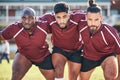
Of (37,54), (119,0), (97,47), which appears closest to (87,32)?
(97,47)

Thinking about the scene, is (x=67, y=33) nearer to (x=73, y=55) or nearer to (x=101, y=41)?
(x=73, y=55)

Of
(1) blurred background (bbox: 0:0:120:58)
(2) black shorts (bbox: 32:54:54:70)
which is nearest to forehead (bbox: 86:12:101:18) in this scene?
(2) black shorts (bbox: 32:54:54:70)

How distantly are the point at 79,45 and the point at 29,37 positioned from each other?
115 cm

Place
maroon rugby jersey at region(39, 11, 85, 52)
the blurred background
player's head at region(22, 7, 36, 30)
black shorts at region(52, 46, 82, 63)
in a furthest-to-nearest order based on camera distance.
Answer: the blurred background
black shorts at region(52, 46, 82, 63)
maroon rugby jersey at region(39, 11, 85, 52)
player's head at region(22, 7, 36, 30)

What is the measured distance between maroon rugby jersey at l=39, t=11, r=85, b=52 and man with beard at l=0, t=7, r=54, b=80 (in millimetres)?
205

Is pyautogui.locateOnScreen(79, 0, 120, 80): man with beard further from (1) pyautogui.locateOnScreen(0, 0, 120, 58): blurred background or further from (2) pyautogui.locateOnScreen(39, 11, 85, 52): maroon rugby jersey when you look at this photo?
(1) pyautogui.locateOnScreen(0, 0, 120, 58): blurred background

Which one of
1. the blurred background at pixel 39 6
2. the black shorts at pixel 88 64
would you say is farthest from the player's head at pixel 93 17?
the blurred background at pixel 39 6

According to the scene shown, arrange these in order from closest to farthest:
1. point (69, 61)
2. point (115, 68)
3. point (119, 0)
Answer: point (115, 68) < point (69, 61) < point (119, 0)

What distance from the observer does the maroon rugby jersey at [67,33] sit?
428 inches

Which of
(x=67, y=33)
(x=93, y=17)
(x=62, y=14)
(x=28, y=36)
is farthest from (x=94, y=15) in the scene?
(x=28, y=36)

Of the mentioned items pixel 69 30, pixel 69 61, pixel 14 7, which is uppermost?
pixel 69 30

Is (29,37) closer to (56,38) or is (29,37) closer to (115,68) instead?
(56,38)

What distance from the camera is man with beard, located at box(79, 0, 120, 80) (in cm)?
1049

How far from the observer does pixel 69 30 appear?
428 inches
